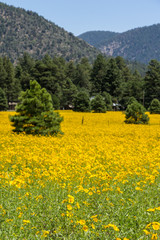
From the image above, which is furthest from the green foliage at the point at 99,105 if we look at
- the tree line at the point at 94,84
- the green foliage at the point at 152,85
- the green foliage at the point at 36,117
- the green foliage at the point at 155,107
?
the green foliage at the point at 36,117

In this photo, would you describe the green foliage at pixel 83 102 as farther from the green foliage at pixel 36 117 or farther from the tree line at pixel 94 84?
the green foliage at pixel 36 117

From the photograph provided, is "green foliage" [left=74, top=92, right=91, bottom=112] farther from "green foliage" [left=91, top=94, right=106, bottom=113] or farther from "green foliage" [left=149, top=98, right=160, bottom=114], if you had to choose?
"green foliage" [left=149, top=98, right=160, bottom=114]

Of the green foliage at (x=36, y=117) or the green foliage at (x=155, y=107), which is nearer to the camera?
the green foliage at (x=36, y=117)

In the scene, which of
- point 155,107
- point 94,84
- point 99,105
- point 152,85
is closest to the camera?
point 155,107

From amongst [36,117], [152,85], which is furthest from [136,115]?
[152,85]

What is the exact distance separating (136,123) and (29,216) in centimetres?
2264

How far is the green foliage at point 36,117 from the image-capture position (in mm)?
16234

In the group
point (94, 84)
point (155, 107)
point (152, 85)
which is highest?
point (94, 84)

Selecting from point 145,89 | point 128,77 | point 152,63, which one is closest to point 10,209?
point 145,89

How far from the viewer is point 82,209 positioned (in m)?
4.38

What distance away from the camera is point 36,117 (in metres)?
16.4

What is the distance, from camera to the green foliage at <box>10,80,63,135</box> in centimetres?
1623

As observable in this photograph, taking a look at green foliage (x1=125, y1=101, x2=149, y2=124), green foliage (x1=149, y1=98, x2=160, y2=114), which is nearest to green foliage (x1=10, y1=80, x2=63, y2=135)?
green foliage (x1=125, y1=101, x2=149, y2=124)

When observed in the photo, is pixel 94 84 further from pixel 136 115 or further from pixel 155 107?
pixel 136 115
